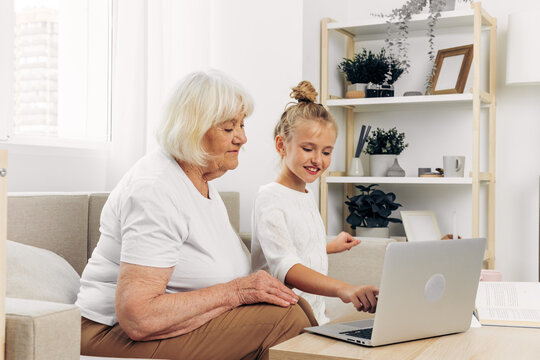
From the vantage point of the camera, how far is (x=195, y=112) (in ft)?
5.00

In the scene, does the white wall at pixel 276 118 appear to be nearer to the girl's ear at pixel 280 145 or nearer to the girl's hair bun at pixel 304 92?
the girl's ear at pixel 280 145

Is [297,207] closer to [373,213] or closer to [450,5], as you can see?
[373,213]

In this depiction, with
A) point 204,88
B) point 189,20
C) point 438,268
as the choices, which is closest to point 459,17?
point 189,20

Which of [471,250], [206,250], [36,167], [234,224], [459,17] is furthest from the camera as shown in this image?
[459,17]

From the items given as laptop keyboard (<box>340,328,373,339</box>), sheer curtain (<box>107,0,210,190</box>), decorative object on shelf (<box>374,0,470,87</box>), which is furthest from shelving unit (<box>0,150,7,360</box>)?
decorative object on shelf (<box>374,0,470,87</box>)

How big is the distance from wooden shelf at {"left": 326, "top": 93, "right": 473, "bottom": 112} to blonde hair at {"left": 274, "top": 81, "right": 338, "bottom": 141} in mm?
1246

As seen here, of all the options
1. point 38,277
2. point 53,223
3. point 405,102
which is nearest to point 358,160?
point 405,102

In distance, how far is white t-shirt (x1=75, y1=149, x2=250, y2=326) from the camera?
1.35 metres

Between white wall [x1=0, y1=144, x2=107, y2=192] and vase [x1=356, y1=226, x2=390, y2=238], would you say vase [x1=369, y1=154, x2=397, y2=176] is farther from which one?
white wall [x1=0, y1=144, x2=107, y2=192]

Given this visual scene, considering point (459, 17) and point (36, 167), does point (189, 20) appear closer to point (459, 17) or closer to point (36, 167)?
point (36, 167)

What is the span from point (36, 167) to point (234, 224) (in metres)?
0.76

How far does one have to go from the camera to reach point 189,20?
2.76 meters

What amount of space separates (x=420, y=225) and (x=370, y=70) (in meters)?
0.81

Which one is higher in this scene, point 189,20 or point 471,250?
point 189,20
